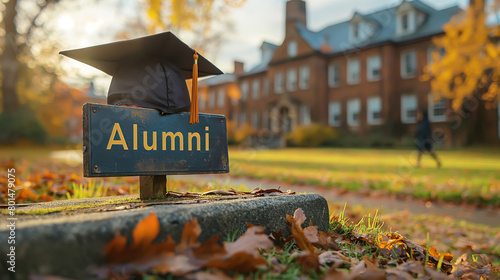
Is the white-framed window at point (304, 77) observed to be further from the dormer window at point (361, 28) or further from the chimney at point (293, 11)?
the dormer window at point (361, 28)

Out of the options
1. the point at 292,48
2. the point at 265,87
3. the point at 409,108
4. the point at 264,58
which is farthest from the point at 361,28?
the point at 264,58

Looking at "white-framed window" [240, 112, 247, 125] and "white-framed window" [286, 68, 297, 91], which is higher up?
"white-framed window" [286, 68, 297, 91]

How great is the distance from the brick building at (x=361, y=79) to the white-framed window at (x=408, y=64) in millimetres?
62

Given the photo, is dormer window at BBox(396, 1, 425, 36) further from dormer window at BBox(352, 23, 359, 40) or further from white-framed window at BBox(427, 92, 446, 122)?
white-framed window at BBox(427, 92, 446, 122)

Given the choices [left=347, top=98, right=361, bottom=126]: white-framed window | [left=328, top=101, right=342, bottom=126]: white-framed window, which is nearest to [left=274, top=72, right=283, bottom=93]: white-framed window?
[left=328, top=101, right=342, bottom=126]: white-framed window

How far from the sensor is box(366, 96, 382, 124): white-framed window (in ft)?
79.1

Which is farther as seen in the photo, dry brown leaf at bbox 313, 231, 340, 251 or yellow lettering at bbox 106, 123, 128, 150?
yellow lettering at bbox 106, 123, 128, 150

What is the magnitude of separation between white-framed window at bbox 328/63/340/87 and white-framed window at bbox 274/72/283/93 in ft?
14.1

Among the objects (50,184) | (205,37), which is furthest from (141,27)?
(50,184)

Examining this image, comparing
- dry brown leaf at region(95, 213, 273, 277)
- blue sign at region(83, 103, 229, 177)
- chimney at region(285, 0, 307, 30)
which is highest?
chimney at region(285, 0, 307, 30)

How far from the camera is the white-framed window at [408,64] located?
2292 centimetres

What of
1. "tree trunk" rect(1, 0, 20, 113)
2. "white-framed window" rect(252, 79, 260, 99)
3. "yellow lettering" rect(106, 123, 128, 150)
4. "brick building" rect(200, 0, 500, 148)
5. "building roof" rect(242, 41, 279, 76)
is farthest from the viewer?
"building roof" rect(242, 41, 279, 76)

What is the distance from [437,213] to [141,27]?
16035mm

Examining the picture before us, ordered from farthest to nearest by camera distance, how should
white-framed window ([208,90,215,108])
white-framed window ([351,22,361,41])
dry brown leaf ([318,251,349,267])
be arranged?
1. white-framed window ([208,90,215,108])
2. white-framed window ([351,22,361,41])
3. dry brown leaf ([318,251,349,267])
